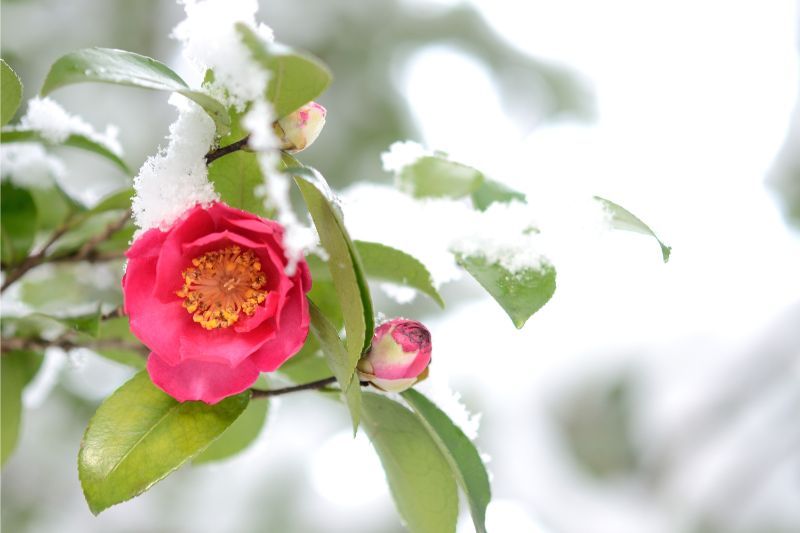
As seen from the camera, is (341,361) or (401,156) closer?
(341,361)

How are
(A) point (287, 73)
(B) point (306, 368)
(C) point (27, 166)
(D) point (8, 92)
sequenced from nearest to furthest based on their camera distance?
(A) point (287, 73)
(D) point (8, 92)
(B) point (306, 368)
(C) point (27, 166)

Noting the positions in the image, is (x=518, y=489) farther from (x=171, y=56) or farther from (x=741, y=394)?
(x=171, y=56)

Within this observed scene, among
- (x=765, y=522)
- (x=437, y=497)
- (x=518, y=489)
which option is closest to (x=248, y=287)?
(x=437, y=497)

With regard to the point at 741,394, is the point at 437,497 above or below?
above

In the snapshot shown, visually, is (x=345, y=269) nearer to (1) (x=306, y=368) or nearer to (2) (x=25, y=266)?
(1) (x=306, y=368)

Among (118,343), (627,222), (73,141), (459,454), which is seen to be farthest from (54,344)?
(627,222)

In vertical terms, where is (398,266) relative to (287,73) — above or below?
below
